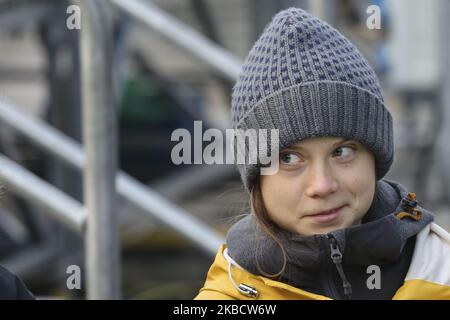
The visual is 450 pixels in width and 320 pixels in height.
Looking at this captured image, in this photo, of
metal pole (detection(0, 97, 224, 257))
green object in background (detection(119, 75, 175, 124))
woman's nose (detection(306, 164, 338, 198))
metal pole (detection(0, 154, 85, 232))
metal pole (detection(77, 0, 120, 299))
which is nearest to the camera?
woman's nose (detection(306, 164, 338, 198))

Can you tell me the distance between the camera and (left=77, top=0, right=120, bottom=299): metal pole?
92.3 inches

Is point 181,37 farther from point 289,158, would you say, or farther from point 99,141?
point 289,158

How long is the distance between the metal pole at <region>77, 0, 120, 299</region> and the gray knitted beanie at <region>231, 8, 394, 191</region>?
800 mm

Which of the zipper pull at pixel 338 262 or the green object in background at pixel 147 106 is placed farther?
the green object in background at pixel 147 106

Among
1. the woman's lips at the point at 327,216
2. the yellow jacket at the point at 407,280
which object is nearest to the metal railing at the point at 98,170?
the yellow jacket at the point at 407,280

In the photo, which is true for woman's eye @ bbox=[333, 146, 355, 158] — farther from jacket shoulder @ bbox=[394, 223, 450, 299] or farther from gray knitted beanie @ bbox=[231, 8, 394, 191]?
jacket shoulder @ bbox=[394, 223, 450, 299]

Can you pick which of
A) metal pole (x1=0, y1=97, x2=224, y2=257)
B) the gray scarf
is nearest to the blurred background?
metal pole (x1=0, y1=97, x2=224, y2=257)

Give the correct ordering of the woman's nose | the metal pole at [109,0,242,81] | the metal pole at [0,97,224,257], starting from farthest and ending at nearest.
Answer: the metal pole at [109,0,242,81], the metal pole at [0,97,224,257], the woman's nose

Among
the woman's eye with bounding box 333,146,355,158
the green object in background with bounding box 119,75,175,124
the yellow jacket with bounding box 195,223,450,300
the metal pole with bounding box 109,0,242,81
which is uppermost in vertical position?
the metal pole with bounding box 109,0,242,81

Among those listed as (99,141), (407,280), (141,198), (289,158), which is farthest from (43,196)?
(407,280)

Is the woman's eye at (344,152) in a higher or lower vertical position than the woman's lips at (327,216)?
higher

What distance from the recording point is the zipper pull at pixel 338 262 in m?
1.50

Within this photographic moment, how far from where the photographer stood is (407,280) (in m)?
1.53

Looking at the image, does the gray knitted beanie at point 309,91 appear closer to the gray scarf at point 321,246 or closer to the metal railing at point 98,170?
the gray scarf at point 321,246
